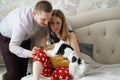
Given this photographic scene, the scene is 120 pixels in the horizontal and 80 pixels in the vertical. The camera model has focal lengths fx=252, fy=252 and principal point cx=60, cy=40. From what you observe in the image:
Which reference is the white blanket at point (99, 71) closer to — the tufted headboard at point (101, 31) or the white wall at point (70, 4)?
the tufted headboard at point (101, 31)

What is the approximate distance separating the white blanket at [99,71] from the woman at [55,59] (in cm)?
12

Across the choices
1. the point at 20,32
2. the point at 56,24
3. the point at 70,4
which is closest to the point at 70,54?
the point at 56,24

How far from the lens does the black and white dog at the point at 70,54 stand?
74.0 inches

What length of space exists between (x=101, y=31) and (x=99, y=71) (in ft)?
1.37

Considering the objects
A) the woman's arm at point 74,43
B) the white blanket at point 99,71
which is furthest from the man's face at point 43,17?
the white blanket at point 99,71

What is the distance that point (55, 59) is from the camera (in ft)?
6.53

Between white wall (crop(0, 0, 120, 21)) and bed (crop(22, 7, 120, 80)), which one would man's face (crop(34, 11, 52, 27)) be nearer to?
bed (crop(22, 7, 120, 80))

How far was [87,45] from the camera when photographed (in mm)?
2250

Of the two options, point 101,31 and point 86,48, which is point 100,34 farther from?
point 86,48

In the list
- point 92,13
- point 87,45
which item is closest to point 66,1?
point 92,13

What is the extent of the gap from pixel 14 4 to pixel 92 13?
30.9 inches

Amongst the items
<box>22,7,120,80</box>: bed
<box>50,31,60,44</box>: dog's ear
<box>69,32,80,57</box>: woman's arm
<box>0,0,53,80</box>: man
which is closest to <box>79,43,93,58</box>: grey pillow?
<box>22,7,120,80</box>: bed

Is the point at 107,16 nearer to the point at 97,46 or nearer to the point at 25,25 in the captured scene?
the point at 97,46

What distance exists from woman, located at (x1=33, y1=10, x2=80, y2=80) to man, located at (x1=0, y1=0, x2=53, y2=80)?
88 millimetres
